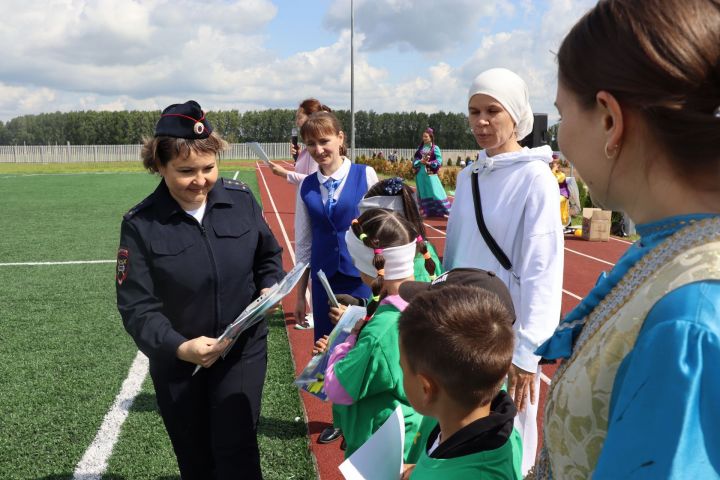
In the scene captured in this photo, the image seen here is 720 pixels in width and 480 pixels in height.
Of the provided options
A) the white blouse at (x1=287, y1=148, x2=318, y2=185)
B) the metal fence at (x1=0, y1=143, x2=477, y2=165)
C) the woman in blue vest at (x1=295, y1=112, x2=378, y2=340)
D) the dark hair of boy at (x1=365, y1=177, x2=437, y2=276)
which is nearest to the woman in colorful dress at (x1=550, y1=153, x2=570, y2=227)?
the white blouse at (x1=287, y1=148, x2=318, y2=185)

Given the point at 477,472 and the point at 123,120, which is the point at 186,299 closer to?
the point at 477,472

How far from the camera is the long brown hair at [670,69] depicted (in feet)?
2.62

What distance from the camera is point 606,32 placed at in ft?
2.84

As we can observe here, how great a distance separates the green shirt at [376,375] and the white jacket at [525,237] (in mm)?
553

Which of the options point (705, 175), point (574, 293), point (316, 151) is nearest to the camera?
point (705, 175)

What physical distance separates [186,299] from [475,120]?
147 cm

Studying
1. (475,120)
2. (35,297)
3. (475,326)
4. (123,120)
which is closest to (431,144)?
(35,297)

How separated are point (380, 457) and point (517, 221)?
122cm

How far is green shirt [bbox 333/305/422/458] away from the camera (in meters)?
2.09

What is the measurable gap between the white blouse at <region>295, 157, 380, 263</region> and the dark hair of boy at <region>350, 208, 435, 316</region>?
1324 millimetres

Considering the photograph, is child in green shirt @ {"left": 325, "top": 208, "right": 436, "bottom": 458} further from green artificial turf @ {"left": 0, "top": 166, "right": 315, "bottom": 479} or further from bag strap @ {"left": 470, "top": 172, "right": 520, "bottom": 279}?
green artificial turf @ {"left": 0, "top": 166, "right": 315, "bottom": 479}

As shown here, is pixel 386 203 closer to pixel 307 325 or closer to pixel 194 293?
pixel 194 293

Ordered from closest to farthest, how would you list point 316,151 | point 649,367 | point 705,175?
point 649,367 < point 705,175 < point 316,151

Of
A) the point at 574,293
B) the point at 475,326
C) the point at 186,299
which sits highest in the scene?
the point at 475,326
